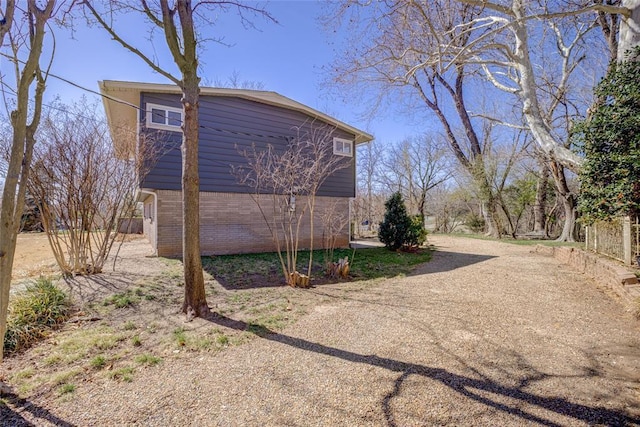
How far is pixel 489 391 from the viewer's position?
2475 mm

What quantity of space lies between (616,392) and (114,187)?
8.45 meters

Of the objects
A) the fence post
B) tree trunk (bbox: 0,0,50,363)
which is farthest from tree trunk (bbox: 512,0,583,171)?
tree trunk (bbox: 0,0,50,363)

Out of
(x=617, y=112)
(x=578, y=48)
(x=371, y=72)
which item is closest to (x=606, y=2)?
(x=578, y=48)

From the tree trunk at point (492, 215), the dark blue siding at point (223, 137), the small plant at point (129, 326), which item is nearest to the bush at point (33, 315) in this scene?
the small plant at point (129, 326)

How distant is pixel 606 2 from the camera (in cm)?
1019

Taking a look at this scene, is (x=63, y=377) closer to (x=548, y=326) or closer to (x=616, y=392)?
(x=616, y=392)

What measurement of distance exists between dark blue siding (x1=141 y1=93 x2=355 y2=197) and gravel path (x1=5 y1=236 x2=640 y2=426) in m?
6.21

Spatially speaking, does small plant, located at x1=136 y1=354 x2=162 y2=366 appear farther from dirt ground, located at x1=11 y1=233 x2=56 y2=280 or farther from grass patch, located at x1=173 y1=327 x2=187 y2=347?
dirt ground, located at x1=11 y1=233 x2=56 y2=280

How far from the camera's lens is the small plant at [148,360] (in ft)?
9.80

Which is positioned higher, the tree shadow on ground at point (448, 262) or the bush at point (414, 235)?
the bush at point (414, 235)

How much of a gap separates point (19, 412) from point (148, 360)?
93 centimetres

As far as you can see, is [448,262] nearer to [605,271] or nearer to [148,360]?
[605,271]

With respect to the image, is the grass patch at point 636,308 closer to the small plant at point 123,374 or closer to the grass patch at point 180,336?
the grass patch at point 180,336

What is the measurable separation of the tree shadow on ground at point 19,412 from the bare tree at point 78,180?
4.54 m
